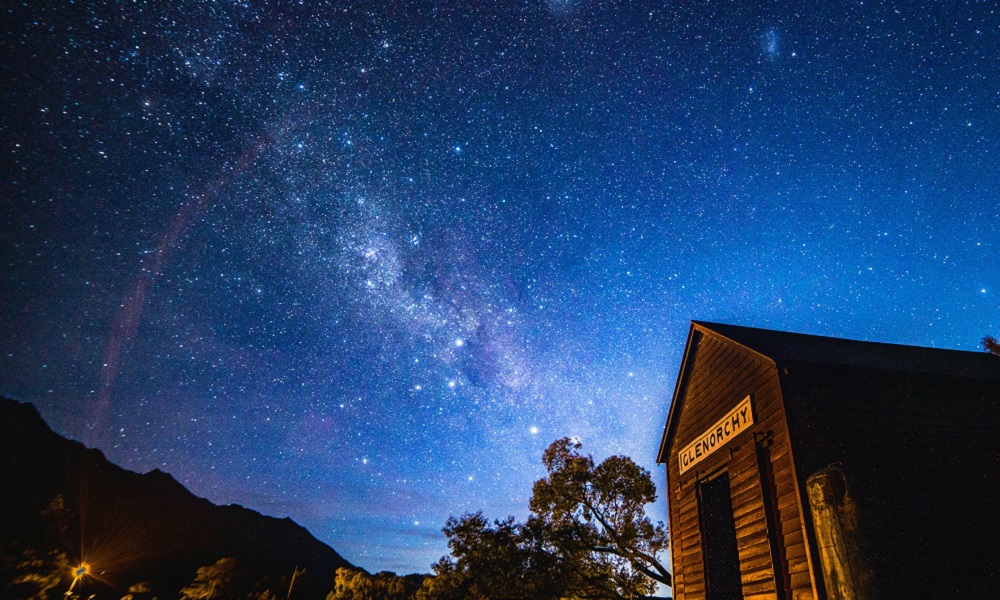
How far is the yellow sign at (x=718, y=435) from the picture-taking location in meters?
10.1

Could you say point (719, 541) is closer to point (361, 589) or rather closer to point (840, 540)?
point (840, 540)

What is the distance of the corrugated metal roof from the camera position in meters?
9.68

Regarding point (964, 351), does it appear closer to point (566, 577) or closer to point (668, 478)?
point (668, 478)

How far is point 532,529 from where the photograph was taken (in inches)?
713

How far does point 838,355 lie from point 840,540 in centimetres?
1005

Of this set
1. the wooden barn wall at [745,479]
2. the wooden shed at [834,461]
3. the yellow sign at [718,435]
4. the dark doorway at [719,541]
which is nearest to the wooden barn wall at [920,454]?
the wooden shed at [834,461]

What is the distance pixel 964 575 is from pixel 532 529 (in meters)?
13.4

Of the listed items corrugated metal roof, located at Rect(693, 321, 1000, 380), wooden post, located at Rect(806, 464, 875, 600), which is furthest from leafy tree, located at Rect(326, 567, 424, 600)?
wooden post, located at Rect(806, 464, 875, 600)

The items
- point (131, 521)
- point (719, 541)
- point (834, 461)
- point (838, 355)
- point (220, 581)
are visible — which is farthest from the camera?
point (131, 521)

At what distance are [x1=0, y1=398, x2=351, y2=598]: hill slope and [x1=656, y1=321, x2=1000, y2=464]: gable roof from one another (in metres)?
58.7

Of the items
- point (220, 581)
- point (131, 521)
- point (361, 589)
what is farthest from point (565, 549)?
point (131, 521)

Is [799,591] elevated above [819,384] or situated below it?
below

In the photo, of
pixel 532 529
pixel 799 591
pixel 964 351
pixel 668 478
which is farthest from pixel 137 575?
pixel 964 351

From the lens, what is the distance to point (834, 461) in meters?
8.59
